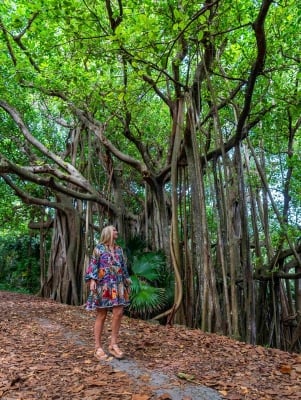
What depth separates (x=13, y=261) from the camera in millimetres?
12562

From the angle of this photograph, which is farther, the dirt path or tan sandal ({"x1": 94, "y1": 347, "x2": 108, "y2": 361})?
tan sandal ({"x1": 94, "y1": 347, "x2": 108, "y2": 361})

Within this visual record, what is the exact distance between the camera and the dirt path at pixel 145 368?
2.66 meters

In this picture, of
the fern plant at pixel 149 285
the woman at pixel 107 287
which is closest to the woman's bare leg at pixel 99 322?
the woman at pixel 107 287

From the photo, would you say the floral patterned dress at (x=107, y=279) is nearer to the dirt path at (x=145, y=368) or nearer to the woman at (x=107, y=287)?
the woman at (x=107, y=287)

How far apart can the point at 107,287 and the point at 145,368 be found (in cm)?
70

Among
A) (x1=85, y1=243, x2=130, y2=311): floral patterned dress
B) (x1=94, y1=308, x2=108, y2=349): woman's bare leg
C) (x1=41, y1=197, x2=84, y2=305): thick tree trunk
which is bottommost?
(x1=94, y1=308, x2=108, y2=349): woman's bare leg

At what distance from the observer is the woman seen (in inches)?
135

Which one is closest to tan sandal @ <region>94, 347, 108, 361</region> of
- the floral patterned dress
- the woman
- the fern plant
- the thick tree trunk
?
the woman

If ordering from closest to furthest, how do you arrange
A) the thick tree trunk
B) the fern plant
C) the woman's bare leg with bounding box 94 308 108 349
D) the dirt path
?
the dirt path < the woman's bare leg with bounding box 94 308 108 349 < the fern plant < the thick tree trunk

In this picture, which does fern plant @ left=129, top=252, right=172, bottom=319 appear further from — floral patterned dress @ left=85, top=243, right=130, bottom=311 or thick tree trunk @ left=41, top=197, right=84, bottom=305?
floral patterned dress @ left=85, top=243, right=130, bottom=311

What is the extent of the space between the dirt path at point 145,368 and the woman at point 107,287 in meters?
0.20

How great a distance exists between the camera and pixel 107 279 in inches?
137

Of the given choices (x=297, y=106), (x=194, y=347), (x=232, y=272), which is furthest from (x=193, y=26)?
(x=194, y=347)

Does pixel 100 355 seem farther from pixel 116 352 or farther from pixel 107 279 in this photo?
pixel 107 279
